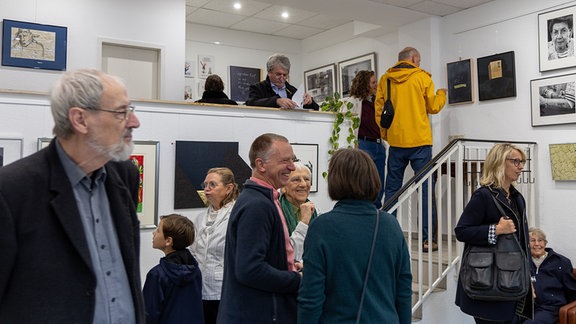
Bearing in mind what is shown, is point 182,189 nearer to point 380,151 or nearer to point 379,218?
point 380,151

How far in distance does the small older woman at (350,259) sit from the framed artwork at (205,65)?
7.27 metres

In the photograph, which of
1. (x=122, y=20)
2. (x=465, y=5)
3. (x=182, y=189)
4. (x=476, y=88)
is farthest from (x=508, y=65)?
(x=122, y=20)

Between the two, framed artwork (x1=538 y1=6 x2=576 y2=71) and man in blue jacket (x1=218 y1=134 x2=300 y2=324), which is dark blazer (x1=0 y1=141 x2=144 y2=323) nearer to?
man in blue jacket (x1=218 y1=134 x2=300 y2=324)

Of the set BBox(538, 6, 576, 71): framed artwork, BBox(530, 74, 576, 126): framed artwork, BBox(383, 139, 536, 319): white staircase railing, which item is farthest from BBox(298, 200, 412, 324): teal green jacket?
BBox(538, 6, 576, 71): framed artwork

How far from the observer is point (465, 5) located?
6.28m

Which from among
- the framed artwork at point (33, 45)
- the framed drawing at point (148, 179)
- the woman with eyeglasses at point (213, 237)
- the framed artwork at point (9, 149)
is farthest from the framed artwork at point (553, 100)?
the framed artwork at point (33, 45)

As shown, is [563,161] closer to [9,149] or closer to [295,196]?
[295,196]

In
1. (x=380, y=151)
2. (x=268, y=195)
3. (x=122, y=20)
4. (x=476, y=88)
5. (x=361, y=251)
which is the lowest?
(x=361, y=251)

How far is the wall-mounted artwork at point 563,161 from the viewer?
526 centimetres

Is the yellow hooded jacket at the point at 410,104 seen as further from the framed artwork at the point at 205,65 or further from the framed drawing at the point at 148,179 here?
the framed artwork at the point at 205,65

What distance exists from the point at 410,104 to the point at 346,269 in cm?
367

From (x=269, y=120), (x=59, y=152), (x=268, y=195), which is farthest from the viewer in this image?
(x=269, y=120)

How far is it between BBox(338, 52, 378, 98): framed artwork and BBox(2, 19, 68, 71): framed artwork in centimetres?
445

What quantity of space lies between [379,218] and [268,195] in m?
0.47
